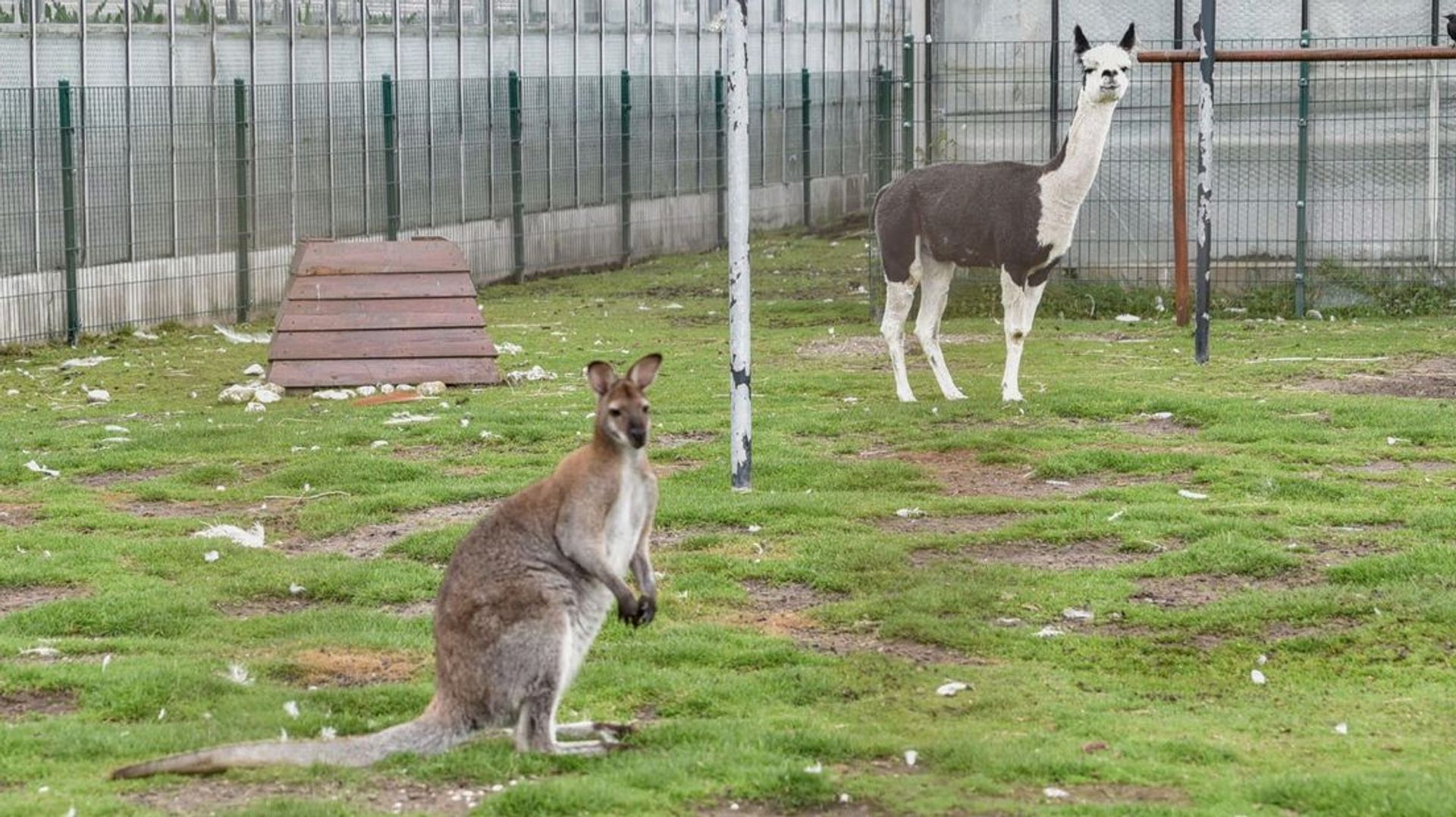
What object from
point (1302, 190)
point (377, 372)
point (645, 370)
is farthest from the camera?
point (1302, 190)

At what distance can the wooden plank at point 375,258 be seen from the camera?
17047 millimetres

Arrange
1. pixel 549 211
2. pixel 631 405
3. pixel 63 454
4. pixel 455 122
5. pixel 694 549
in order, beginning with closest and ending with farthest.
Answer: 1. pixel 631 405
2. pixel 694 549
3. pixel 63 454
4. pixel 455 122
5. pixel 549 211

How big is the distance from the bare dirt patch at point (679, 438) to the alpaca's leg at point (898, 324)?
73.4 inches

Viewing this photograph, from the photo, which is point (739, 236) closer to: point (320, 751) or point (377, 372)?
point (320, 751)

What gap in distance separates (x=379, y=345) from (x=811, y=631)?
7.94m

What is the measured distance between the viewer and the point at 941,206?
15234 mm

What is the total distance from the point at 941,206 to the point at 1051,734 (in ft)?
26.9

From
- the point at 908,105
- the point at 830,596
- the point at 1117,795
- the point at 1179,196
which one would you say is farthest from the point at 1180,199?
the point at 1117,795

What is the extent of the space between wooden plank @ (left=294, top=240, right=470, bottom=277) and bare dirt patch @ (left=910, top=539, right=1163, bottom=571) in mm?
7633

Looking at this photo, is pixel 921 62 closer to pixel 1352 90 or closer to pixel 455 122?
pixel 1352 90

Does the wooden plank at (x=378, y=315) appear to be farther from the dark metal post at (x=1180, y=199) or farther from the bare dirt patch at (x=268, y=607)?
the bare dirt patch at (x=268, y=607)

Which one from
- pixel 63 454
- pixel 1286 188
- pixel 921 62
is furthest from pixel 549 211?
pixel 63 454

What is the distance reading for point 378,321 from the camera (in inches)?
651

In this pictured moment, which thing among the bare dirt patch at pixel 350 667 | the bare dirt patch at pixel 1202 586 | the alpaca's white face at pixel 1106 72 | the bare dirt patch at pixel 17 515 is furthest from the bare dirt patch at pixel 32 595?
the alpaca's white face at pixel 1106 72
